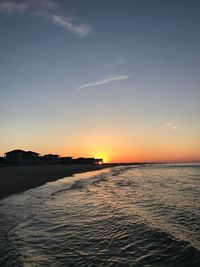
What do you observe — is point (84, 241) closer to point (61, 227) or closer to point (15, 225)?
point (61, 227)

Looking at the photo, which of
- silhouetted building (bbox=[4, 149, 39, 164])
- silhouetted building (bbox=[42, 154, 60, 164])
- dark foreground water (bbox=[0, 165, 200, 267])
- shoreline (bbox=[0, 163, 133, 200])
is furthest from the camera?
silhouetted building (bbox=[42, 154, 60, 164])

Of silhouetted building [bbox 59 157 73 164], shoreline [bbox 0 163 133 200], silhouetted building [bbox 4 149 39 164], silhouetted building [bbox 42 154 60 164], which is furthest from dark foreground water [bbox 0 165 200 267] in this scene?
silhouetted building [bbox 59 157 73 164]

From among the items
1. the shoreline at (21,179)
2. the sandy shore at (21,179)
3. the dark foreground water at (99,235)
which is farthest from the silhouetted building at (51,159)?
the dark foreground water at (99,235)

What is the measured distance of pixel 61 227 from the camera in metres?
11.5

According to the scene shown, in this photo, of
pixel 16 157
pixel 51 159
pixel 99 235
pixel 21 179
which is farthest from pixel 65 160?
pixel 99 235

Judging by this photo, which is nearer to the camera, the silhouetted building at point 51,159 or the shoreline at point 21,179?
the shoreline at point 21,179

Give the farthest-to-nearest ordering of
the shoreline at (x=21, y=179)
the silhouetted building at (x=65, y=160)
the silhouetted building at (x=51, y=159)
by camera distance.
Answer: the silhouetted building at (x=65, y=160) → the silhouetted building at (x=51, y=159) → the shoreline at (x=21, y=179)

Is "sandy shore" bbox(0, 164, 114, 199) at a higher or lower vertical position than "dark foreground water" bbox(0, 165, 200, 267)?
higher

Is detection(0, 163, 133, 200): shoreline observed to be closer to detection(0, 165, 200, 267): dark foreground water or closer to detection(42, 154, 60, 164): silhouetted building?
detection(0, 165, 200, 267): dark foreground water

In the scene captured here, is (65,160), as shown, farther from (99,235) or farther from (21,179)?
(99,235)

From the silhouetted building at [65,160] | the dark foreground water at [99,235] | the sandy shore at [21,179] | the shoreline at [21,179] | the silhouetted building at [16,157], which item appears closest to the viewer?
the dark foreground water at [99,235]

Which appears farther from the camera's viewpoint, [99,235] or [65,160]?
[65,160]

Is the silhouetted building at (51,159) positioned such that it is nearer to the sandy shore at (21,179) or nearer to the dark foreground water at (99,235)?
the sandy shore at (21,179)

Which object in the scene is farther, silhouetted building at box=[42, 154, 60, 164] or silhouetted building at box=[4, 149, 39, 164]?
silhouetted building at box=[42, 154, 60, 164]
